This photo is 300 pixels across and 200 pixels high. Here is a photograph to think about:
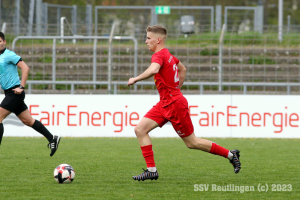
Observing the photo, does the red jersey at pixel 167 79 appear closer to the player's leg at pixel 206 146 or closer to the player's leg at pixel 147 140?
the player's leg at pixel 147 140

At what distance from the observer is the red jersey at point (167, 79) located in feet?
18.8

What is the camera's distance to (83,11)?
21.1 meters

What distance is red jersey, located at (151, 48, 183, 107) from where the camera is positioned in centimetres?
572

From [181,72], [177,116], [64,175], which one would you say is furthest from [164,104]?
[64,175]

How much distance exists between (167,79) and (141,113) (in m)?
6.66

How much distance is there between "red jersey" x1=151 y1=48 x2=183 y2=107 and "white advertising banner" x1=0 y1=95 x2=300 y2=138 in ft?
21.2

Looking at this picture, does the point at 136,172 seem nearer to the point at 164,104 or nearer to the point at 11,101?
the point at 164,104

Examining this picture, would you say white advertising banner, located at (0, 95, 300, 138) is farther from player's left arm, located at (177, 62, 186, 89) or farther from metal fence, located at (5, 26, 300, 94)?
player's left arm, located at (177, 62, 186, 89)

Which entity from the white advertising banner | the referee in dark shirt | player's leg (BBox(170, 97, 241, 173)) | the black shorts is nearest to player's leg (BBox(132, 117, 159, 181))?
player's leg (BBox(170, 97, 241, 173))

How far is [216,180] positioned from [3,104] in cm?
364

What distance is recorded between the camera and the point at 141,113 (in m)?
12.4

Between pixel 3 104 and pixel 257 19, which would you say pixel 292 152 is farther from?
pixel 257 19

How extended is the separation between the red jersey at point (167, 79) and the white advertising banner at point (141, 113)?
21.2ft

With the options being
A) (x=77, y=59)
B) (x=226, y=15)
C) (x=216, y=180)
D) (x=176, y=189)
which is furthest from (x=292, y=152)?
(x=226, y=15)
